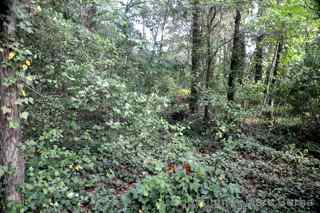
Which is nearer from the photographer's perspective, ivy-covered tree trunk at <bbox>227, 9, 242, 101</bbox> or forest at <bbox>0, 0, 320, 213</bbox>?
forest at <bbox>0, 0, 320, 213</bbox>

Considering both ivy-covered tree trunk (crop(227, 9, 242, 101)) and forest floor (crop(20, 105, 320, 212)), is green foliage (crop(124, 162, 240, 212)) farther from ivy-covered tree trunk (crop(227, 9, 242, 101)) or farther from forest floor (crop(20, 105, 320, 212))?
ivy-covered tree trunk (crop(227, 9, 242, 101))

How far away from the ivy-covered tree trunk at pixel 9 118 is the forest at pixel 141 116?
0.01 m

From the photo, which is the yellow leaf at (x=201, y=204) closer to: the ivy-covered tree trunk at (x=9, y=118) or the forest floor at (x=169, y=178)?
the forest floor at (x=169, y=178)

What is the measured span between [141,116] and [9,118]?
190 cm

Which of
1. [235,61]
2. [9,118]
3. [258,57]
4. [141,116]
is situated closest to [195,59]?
[235,61]

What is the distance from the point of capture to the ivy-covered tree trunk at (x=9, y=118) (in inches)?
117

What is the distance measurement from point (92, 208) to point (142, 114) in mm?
1573

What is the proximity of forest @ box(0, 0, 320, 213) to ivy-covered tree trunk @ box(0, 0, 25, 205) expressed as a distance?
1 centimetres

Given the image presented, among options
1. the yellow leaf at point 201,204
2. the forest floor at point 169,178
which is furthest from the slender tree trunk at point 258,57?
the yellow leaf at point 201,204

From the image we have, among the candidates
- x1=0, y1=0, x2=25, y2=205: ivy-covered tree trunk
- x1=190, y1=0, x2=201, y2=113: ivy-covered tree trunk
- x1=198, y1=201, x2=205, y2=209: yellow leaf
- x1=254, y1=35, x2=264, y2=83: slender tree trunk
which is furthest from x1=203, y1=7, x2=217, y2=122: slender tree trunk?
x1=0, y1=0, x2=25, y2=205: ivy-covered tree trunk

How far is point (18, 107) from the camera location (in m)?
3.31

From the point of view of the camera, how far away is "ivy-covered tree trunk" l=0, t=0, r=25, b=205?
9.78 feet

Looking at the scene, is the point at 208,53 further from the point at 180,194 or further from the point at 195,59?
the point at 180,194

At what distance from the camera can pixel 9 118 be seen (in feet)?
10.4
